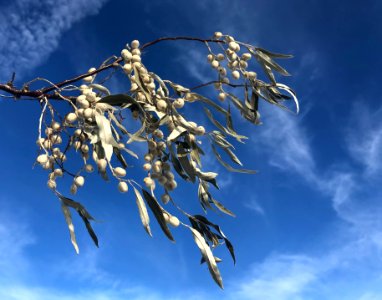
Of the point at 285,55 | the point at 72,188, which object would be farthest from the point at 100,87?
the point at 285,55

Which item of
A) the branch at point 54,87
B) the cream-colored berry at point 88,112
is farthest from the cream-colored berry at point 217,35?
the cream-colored berry at point 88,112

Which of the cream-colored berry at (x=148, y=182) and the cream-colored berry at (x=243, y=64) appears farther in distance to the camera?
the cream-colored berry at (x=243, y=64)

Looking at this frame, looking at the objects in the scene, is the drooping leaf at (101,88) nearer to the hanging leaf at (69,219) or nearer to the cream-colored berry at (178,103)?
the cream-colored berry at (178,103)

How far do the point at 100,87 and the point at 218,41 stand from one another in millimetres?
608

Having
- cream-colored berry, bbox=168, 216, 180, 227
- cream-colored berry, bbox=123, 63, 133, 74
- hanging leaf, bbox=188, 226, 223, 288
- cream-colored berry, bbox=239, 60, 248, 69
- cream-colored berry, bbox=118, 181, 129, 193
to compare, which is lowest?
hanging leaf, bbox=188, 226, 223, 288

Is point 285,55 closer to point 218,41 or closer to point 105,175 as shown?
point 218,41

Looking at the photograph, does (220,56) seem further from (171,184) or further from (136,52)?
(171,184)

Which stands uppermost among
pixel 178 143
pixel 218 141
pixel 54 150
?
pixel 218 141

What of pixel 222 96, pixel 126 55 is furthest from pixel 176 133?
pixel 222 96

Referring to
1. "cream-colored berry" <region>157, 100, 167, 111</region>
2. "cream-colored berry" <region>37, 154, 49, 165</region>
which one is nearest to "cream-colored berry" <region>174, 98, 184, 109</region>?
"cream-colored berry" <region>157, 100, 167, 111</region>

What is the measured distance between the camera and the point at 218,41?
2092 mm

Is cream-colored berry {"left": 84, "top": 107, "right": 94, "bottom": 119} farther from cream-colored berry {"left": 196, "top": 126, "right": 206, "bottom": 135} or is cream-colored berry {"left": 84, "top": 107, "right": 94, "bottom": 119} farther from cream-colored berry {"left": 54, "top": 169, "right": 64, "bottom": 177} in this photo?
cream-colored berry {"left": 196, "top": 126, "right": 206, "bottom": 135}

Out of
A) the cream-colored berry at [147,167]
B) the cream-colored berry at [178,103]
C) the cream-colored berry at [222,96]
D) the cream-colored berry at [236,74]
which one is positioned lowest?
the cream-colored berry at [147,167]

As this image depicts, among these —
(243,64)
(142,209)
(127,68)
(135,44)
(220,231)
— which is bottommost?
(142,209)
